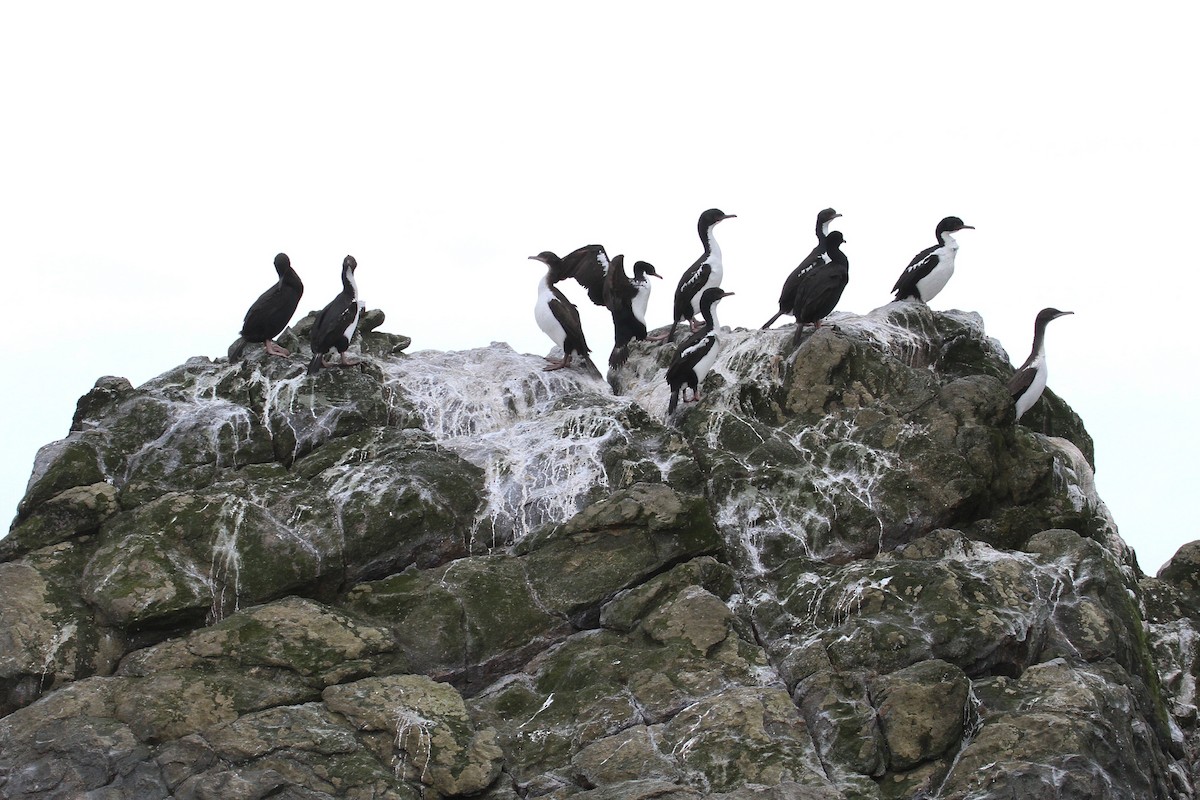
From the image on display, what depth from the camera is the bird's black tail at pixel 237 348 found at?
1338 cm

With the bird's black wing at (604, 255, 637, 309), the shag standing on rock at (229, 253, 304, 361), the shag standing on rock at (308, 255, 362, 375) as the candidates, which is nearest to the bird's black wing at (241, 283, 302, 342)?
the shag standing on rock at (229, 253, 304, 361)

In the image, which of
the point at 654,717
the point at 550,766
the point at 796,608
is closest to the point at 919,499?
the point at 796,608

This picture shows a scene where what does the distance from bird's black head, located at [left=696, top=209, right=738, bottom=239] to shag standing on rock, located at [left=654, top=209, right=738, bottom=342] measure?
0.05 ft

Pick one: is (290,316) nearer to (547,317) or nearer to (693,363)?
(547,317)

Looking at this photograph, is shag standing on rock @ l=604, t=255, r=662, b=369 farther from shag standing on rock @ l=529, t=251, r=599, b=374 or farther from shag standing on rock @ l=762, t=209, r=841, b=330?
shag standing on rock @ l=762, t=209, r=841, b=330

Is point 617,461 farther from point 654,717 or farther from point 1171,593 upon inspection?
point 1171,593

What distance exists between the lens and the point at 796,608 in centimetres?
996

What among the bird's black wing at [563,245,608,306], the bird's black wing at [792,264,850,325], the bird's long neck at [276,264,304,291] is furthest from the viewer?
the bird's black wing at [563,245,608,306]

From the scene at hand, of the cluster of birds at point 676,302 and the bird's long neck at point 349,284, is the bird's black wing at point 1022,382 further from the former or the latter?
the bird's long neck at point 349,284

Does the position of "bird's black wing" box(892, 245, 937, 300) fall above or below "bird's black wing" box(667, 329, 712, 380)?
above

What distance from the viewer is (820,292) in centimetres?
1341

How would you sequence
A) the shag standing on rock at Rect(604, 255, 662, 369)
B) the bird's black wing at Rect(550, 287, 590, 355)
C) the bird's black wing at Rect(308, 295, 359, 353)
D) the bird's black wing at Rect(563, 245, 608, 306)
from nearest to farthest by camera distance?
the bird's black wing at Rect(308, 295, 359, 353) < the bird's black wing at Rect(550, 287, 590, 355) < the shag standing on rock at Rect(604, 255, 662, 369) < the bird's black wing at Rect(563, 245, 608, 306)

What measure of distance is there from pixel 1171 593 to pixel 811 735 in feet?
16.6

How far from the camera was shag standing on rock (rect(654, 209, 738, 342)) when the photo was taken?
50.6 ft
